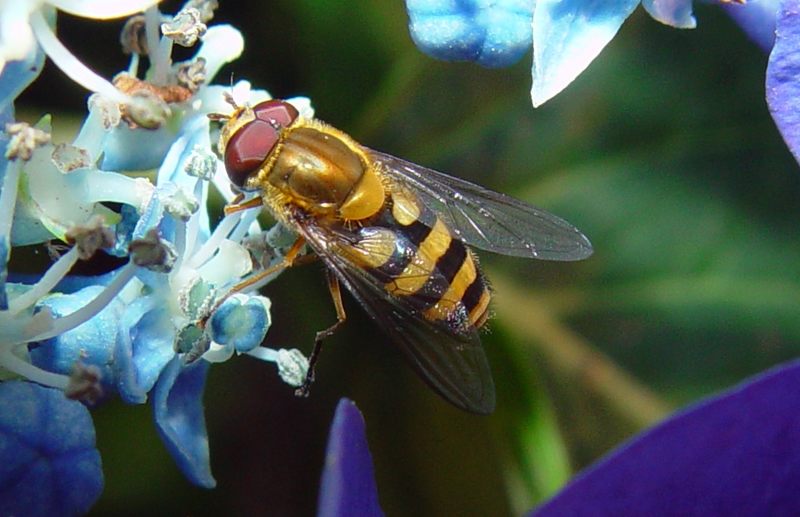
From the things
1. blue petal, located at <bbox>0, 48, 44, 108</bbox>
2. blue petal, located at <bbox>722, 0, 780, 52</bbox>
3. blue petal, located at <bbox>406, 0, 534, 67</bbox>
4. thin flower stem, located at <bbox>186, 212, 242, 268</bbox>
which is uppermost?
blue petal, located at <bbox>722, 0, 780, 52</bbox>

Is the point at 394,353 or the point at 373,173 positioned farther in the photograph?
the point at 394,353

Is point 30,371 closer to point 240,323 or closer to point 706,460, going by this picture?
point 240,323

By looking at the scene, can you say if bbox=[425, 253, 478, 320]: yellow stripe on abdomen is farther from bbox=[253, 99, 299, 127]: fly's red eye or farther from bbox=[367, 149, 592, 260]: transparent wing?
bbox=[253, 99, 299, 127]: fly's red eye

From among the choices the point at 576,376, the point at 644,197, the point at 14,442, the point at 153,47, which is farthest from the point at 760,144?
the point at 14,442

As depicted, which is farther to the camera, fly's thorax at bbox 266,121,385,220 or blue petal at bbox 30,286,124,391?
fly's thorax at bbox 266,121,385,220

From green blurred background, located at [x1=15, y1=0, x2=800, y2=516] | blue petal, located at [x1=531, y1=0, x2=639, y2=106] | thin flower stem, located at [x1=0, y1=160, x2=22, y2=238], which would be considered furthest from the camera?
green blurred background, located at [x1=15, y1=0, x2=800, y2=516]

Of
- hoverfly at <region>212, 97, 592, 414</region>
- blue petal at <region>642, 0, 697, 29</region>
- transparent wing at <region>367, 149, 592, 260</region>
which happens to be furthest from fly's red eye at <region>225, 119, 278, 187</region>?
blue petal at <region>642, 0, 697, 29</region>

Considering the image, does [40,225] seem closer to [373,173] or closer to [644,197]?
[373,173]

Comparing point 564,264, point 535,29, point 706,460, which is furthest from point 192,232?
point 564,264
